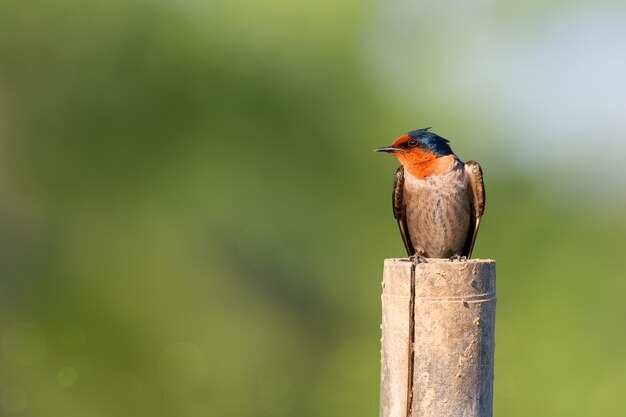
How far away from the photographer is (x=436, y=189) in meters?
5.41

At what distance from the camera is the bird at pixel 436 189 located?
539 cm

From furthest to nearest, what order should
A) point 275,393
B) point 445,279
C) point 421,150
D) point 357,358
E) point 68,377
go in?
point 357,358
point 275,393
point 68,377
point 421,150
point 445,279

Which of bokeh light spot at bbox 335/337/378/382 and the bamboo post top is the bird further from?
bokeh light spot at bbox 335/337/378/382

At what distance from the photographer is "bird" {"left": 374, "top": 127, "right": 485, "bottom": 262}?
17.7 ft

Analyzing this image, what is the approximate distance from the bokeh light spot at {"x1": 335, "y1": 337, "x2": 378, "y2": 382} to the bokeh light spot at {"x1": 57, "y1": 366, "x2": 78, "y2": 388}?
180 inches

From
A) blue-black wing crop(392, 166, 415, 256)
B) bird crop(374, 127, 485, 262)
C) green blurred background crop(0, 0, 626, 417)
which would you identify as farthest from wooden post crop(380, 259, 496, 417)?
green blurred background crop(0, 0, 626, 417)

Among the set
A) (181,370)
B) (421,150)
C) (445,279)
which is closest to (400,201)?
(421,150)

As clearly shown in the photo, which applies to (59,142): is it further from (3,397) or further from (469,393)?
(469,393)

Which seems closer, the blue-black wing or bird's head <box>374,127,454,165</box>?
bird's head <box>374,127,454,165</box>

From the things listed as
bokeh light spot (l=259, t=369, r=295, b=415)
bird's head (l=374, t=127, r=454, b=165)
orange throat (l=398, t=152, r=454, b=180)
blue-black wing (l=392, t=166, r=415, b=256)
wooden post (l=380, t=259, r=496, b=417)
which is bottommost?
bokeh light spot (l=259, t=369, r=295, b=415)

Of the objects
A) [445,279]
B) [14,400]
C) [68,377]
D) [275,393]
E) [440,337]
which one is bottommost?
[275,393]

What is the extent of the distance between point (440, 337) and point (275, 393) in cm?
1075

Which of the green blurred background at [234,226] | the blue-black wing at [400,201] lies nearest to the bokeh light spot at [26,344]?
the green blurred background at [234,226]

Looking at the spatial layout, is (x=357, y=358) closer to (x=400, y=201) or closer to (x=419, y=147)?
(x=400, y=201)
